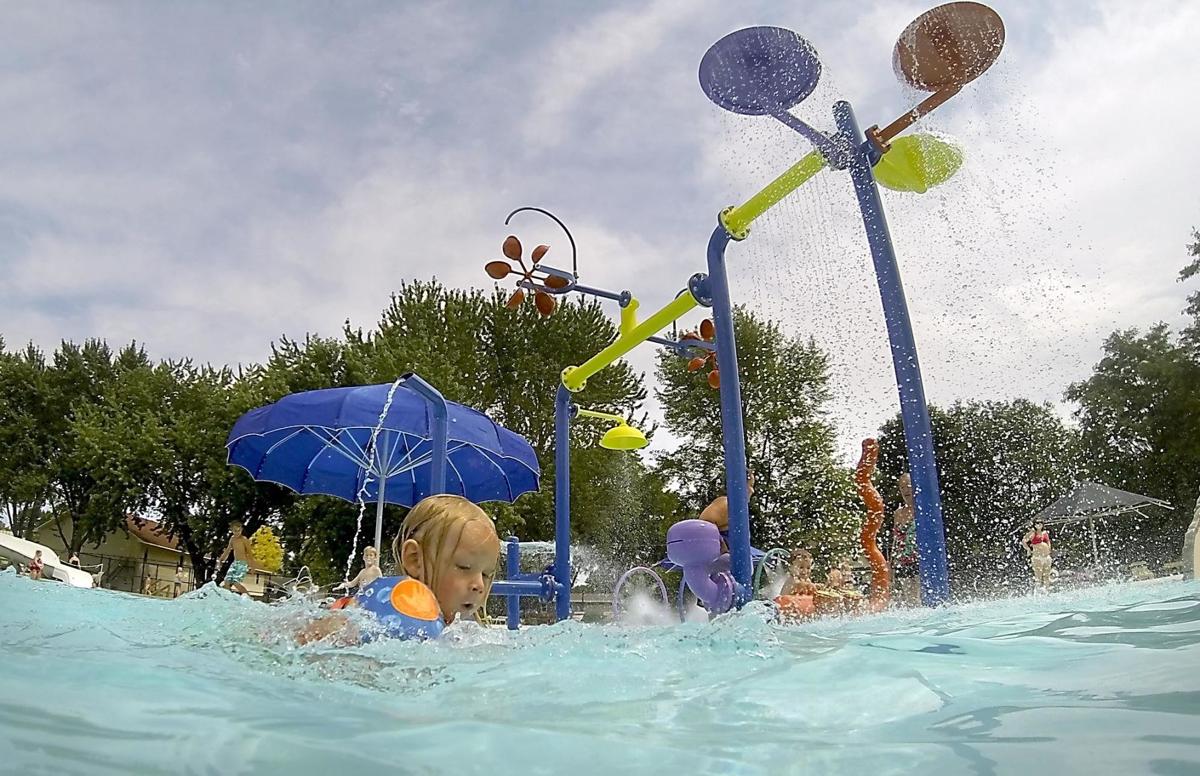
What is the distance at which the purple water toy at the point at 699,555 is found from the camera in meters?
7.13

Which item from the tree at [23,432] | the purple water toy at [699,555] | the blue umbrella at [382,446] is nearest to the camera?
the purple water toy at [699,555]

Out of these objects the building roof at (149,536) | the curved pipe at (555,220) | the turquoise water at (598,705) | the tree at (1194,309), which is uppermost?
the tree at (1194,309)

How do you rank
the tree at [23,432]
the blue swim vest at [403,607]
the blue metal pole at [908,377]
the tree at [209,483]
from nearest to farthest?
the blue swim vest at [403,607]
the blue metal pole at [908,377]
the tree at [209,483]
the tree at [23,432]

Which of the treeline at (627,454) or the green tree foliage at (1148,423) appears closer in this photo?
the treeline at (627,454)

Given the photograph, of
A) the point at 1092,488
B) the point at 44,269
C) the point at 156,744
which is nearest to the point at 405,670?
the point at 156,744

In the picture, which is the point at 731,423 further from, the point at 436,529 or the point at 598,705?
the point at 598,705

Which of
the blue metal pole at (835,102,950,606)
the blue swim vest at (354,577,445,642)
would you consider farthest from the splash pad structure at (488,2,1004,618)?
the blue swim vest at (354,577,445,642)

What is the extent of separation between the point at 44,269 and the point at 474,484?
16.3 ft

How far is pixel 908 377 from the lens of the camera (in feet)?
17.9

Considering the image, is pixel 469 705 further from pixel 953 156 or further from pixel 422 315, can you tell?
pixel 422 315

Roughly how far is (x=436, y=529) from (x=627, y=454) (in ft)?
71.6

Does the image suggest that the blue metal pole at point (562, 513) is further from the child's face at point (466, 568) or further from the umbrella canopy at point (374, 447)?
the child's face at point (466, 568)

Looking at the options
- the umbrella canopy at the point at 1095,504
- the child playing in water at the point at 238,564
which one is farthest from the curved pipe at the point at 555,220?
the umbrella canopy at the point at 1095,504

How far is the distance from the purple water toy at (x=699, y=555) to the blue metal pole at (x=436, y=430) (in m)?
2.15
